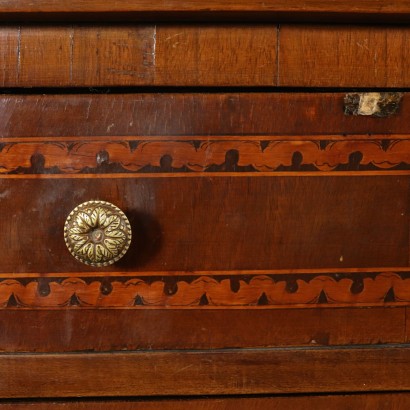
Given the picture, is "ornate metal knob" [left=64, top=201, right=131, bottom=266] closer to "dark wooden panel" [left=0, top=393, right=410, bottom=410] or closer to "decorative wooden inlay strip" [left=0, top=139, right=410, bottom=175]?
"decorative wooden inlay strip" [left=0, top=139, right=410, bottom=175]

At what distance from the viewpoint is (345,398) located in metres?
0.58

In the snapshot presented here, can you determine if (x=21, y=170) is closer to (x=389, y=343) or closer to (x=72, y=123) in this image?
(x=72, y=123)

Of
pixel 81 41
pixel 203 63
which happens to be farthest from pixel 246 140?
pixel 81 41

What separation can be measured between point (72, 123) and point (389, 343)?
40cm

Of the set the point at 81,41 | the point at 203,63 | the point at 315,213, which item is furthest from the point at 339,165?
the point at 81,41

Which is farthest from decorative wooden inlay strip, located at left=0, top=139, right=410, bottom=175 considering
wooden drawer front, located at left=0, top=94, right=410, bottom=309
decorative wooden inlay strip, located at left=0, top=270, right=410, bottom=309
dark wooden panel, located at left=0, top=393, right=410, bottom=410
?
dark wooden panel, located at left=0, top=393, right=410, bottom=410

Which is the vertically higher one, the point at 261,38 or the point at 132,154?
the point at 261,38

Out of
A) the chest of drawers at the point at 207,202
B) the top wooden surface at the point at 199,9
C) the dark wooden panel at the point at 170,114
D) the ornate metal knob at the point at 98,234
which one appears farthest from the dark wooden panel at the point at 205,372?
the top wooden surface at the point at 199,9

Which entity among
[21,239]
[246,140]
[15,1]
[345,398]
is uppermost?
[15,1]

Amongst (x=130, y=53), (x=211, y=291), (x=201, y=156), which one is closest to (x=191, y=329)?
(x=211, y=291)

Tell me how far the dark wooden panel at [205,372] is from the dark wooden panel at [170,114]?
8.9 inches

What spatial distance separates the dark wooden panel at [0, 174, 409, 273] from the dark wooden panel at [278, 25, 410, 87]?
0.10m

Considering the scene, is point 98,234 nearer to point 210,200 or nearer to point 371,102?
point 210,200

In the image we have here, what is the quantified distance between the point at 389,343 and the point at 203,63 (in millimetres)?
347
